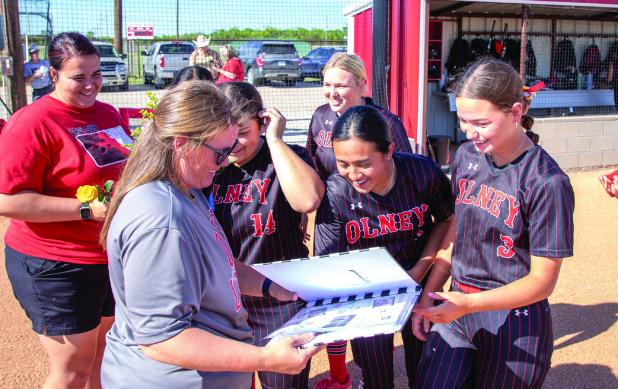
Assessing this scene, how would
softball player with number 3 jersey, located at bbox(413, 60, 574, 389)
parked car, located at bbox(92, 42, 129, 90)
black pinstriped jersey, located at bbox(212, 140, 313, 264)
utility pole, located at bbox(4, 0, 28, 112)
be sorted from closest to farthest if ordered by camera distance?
1. softball player with number 3 jersey, located at bbox(413, 60, 574, 389)
2. black pinstriped jersey, located at bbox(212, 140, 313, 264)
3. utility pole, located at bbox(4, 0, 28, 112)
4. parked car, located at bbox(92, 42, 129, 90)

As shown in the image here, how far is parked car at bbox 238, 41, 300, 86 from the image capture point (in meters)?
17.1

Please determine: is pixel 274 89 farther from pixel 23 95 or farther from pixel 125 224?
pixel 125 224

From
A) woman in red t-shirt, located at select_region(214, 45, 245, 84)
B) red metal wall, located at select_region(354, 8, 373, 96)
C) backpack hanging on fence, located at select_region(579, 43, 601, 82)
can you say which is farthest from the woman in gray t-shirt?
backpack hanging on fence, located at select_region(579, 43, 601, 82)

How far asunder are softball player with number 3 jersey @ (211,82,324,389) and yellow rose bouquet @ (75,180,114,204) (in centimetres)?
51

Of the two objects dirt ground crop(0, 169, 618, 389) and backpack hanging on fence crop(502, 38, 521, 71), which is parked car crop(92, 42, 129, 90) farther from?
dirt ground crop(0, 169, 618, 389)

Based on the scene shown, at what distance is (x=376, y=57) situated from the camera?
890 centimetres

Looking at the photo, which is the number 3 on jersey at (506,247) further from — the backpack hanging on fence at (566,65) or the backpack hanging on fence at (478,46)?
the backpack hanging on fence at (566,65)

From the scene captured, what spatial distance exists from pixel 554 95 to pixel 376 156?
12.4 m

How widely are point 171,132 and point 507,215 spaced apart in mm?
1285

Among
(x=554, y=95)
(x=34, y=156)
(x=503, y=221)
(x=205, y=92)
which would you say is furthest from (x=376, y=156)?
(x=554, y=95)

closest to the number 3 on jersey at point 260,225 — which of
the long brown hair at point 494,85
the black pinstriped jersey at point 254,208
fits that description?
the black pinstriped jersey at point 254,208

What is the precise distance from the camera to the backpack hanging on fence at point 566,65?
14.3 m

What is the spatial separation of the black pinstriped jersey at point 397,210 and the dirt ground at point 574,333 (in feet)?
4.18

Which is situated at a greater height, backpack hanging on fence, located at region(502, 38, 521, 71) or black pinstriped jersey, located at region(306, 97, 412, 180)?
backpack hanging on fence, located at region(502, 38, 521, 71)
